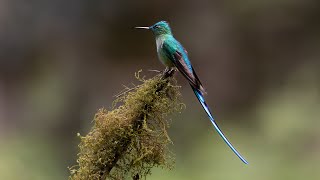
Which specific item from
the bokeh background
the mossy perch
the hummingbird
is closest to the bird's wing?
the hummingbird

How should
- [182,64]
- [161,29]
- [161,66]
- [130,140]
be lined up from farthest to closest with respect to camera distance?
[161,66] < [161,29] < [182,64] < [130,140]

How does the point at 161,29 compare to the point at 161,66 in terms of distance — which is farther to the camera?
the point at 161,66

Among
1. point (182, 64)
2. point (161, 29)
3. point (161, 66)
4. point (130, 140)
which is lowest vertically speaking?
point (130, 140)

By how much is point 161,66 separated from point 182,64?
577 cm

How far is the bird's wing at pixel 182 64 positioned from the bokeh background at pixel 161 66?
16.6ft

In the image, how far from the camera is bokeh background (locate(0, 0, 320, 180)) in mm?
7887

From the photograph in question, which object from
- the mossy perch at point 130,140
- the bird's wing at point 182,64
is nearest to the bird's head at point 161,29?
the bird's wing at point 182,64

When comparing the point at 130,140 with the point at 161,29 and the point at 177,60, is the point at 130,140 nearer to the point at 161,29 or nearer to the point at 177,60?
the point at 177,60

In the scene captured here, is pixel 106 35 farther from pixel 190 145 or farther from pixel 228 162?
pixel 228 162

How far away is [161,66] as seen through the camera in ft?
26.4

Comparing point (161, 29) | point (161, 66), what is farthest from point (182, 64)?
point (161, 66)

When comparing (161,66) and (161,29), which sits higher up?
(161,66)

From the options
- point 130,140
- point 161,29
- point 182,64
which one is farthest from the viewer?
point 161,29

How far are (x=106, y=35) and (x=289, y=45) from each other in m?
2.92
